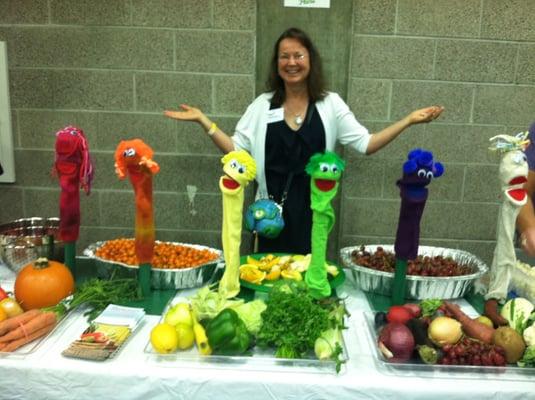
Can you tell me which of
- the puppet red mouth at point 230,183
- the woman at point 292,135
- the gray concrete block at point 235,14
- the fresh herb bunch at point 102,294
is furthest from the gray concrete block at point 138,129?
the puppet red mouth at point 230,183

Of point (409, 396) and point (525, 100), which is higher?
point (525, 100)

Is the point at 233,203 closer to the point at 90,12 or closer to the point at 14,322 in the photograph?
the point at 14,322

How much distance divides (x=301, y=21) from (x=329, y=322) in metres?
1.73

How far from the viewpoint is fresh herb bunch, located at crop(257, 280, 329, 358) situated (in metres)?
1.14

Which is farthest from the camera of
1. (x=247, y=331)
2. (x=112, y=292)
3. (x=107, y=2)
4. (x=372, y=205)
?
(x=372, y=205)

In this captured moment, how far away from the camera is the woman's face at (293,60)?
1.99 meters

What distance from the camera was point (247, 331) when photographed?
3.89 feet

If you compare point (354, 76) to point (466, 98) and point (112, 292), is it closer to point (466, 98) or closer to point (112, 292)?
point (466, 98)

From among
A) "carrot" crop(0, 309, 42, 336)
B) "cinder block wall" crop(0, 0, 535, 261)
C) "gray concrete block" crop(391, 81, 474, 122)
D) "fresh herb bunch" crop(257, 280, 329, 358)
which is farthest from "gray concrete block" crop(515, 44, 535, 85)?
"carrot" crop(0, 309, 42, 336)

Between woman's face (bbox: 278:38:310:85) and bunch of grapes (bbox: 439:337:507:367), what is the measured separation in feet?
4.16

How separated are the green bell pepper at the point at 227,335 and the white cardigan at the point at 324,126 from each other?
1.06m

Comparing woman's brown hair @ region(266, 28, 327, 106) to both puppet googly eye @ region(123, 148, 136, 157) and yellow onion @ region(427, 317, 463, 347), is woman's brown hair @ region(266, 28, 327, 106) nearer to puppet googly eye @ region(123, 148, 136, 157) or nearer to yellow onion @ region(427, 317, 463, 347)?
puppet googly eye @ region(123, 148, 136, 157)

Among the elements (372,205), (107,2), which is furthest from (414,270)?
(107,2)

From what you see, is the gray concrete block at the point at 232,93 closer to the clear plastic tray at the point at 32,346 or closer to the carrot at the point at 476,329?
the clear plastic tray at the point at 32,346
